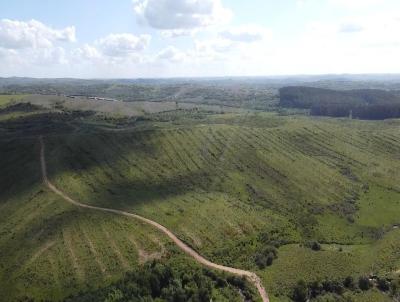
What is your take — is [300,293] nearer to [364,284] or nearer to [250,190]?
[364,284]

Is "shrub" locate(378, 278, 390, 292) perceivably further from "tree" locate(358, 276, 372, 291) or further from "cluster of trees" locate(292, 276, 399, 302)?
"tree" locate(358, 276, 372, 291)

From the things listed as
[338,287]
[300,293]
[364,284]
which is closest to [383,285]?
[364,284]

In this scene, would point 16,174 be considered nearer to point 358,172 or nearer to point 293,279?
point 293,279

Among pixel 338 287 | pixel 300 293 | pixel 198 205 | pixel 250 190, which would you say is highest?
pixel 198 205

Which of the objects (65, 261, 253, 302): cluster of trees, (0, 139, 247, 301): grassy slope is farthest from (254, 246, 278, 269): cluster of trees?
(0, 139, 247, 301): grassy slope

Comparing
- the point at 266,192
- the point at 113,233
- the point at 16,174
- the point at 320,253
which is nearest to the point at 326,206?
the point at 266,192

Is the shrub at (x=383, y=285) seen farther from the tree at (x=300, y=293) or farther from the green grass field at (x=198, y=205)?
the tree at (x=300, y=293)
